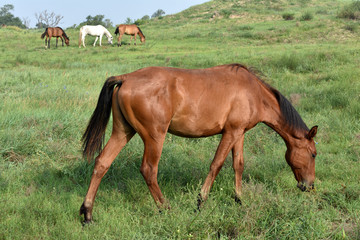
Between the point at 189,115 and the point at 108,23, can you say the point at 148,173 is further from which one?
the point at 108,23

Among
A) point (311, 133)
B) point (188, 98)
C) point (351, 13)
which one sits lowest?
point (311, 133)

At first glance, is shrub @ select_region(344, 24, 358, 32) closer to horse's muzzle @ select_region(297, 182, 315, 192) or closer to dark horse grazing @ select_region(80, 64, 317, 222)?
dark horse grazing @ select_region(80, 64, 317, 222)

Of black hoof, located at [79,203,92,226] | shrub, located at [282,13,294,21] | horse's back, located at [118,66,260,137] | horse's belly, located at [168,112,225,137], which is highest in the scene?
shrub, located at [282,13,294,21]

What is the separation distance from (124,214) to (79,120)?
3.10 metres

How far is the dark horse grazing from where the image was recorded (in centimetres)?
360

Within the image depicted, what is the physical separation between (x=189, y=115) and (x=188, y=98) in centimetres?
18

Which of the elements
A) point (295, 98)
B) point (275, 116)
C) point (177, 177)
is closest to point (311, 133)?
point (275, 116)

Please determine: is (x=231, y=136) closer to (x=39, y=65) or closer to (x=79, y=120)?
(x=79, y=120)

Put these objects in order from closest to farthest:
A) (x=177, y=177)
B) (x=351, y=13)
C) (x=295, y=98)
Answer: (x=177, y=177) → (x=295, y=98) → (x=351, y=13)

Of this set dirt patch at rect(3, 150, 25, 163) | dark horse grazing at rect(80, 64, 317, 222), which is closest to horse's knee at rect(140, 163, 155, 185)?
dark horse grazing at rect(80, 64, 317, 222)

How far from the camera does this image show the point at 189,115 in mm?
3768

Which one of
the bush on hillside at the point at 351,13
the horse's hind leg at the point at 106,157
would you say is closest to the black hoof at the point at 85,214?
the horse's hind leg at the point at 106,157

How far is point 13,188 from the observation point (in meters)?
4.14

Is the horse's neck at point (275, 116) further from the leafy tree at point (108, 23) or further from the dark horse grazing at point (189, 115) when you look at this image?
the leafy tree at point (108, 23)
